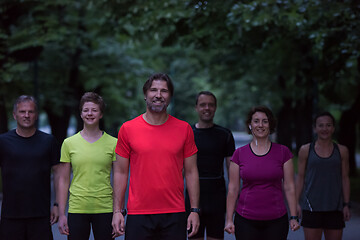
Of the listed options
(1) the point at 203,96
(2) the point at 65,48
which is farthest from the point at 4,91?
(1) the point at 203,96

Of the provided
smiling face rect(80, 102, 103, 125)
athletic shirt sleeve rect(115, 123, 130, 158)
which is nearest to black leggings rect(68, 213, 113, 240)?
smiling face rect(80, 102, 103, 125)

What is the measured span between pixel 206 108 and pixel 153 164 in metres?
1.92

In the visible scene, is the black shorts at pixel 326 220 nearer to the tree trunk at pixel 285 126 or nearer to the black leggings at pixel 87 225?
the black leggings at pixel 87 225

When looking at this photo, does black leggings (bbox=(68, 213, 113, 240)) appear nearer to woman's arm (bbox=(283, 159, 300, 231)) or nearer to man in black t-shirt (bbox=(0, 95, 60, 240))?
man in black t-shirt (bbox=(0, 95, 60, 240))

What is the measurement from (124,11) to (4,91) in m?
6.25

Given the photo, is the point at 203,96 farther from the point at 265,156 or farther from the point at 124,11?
the point at 124,11

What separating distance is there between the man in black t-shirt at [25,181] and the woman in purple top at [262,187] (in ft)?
5.59

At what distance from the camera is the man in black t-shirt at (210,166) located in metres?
5.84

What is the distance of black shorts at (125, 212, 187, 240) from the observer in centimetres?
423

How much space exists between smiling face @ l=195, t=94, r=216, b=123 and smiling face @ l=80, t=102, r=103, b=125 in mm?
1338

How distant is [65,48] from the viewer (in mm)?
25578

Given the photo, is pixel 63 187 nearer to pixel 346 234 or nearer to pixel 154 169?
pixel 154 169

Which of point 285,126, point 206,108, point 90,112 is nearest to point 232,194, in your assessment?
point 206,108

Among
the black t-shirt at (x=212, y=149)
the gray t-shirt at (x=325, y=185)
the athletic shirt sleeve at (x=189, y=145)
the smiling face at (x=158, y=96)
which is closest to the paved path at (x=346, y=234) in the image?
the black t-shirt at (x=212, y=149)
